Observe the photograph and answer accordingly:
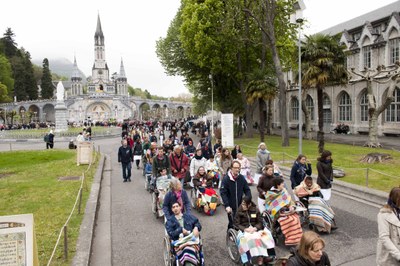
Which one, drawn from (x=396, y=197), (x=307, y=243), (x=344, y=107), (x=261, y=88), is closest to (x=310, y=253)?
(x=307, y=243)

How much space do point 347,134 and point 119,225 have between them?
1333 inches

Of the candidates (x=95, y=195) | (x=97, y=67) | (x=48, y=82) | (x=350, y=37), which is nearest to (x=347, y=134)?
(x=350, y=37)

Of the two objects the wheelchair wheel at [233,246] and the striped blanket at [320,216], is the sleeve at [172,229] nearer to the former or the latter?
the wheelchair wheel at [233,246]

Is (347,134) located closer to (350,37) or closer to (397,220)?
(350,37)

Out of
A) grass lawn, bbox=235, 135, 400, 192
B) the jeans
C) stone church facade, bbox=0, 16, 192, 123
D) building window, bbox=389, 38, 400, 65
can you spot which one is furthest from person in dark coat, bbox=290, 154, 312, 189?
stone church facade, bbox=0, 16, 192, 123

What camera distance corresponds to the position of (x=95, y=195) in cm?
1178

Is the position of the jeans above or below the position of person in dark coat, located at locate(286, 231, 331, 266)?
below

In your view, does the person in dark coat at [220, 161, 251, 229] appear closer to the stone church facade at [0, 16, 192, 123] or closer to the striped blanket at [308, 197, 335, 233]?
the striped blanket at [308, 197, 335, 233]

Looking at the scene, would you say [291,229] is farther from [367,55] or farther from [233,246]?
[367,55]

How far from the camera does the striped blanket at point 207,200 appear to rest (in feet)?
33.0

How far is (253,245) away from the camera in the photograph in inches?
237

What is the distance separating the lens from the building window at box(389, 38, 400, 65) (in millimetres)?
32781

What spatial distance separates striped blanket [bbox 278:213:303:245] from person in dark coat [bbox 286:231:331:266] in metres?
3.26

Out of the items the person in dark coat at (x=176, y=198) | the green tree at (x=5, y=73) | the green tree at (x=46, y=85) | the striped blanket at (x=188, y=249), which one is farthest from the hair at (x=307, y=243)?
the green tree at (x=46, y=85)
